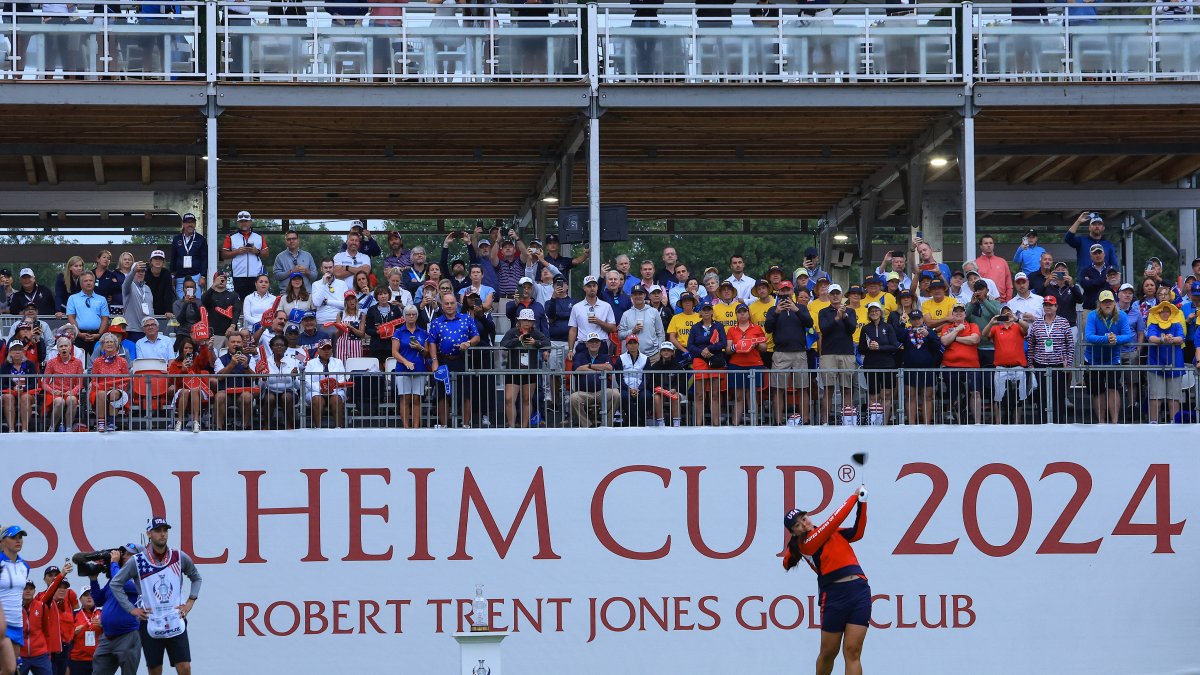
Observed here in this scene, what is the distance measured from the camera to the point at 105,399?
1712cm

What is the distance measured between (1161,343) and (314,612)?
939cm

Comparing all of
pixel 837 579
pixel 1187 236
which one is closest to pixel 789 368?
pixel 837 579

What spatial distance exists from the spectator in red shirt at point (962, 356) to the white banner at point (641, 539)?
408 mm

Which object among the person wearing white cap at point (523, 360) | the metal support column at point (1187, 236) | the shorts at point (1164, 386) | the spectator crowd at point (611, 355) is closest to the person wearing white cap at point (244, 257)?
the spectator crowd at point (611, 355)

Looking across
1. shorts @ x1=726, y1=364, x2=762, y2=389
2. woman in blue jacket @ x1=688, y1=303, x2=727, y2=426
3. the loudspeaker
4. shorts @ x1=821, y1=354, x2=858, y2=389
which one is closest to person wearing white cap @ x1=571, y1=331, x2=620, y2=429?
woman in blue jacket @ x1=688, y1=303, x2=727, y2=426

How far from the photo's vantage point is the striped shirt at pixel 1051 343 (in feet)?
59.2

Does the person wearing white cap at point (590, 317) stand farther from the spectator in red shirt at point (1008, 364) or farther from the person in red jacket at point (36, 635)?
the person in red jacket at point (36, 635)

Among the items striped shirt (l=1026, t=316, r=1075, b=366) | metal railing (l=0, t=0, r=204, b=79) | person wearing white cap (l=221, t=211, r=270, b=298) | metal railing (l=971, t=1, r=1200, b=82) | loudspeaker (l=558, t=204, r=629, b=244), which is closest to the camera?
striped shirt (l=1026, t=316, r=1075, b=366)

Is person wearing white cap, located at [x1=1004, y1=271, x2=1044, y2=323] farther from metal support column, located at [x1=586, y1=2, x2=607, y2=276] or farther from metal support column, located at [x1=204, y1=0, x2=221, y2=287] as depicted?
metal support column, located at [x1=204, y1=0, x2=221, y2=287]

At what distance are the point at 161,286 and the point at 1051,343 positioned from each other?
33.2 ft

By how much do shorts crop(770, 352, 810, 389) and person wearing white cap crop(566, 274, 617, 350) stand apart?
186cm

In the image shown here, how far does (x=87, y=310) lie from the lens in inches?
728

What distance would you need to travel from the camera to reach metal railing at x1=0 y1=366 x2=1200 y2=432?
17.2 metres

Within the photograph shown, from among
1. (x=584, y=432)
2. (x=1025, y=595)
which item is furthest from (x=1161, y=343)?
(x=584, y=432)
